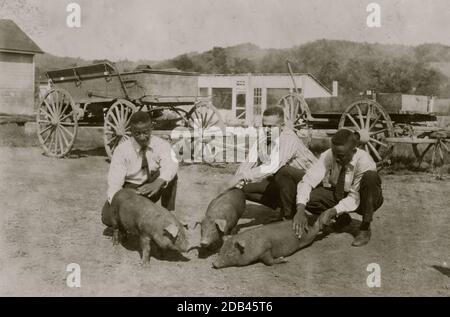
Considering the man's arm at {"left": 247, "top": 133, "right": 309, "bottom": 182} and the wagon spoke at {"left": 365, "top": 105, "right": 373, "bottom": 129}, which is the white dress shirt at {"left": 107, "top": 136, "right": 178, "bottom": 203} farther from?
the wagon spoke at {"left": 365, "top": 105, "right": 373, "bottom": 129}

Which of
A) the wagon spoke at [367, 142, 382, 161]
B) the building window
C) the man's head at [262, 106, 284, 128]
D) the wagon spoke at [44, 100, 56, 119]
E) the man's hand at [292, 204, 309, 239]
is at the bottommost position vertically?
the man's hand at [292, 204, 309, 239]

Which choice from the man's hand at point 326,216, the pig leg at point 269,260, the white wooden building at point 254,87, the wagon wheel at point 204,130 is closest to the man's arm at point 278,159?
the man's hand at point 326,216

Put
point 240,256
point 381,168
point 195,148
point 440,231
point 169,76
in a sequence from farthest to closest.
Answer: point 195,148
point 169,76
point 381,168
point 440,231
point 240,256

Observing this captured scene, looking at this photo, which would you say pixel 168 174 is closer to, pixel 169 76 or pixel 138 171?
pixel 138 171

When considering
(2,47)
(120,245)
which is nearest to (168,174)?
(120,245)

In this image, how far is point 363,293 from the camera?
4.74 m

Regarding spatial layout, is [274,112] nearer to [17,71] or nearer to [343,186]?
[343,186]

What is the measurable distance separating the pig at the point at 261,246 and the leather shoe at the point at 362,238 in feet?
2.16

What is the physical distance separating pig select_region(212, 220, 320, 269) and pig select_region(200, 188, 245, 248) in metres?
0.15

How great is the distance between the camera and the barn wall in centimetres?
2494

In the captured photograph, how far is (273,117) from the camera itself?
6.32m

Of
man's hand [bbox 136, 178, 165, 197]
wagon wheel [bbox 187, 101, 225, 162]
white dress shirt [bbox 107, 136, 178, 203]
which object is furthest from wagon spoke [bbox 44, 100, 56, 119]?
man's hand [bbox 136, 178, 165, 197]

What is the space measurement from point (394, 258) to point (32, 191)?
591cm

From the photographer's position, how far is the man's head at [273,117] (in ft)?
20.7
